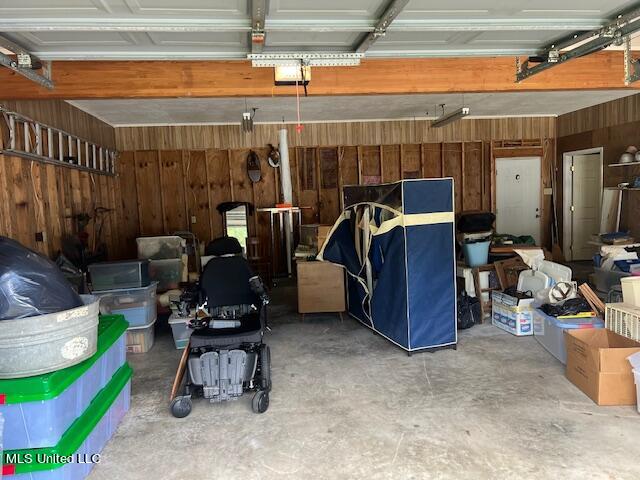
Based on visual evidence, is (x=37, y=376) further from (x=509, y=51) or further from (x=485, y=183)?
(x=485, y=183)

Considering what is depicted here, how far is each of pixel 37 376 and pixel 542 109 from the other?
27.0ft

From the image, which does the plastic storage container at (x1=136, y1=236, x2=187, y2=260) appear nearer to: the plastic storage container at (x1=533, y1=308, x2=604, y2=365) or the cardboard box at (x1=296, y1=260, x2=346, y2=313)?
the cardboard box at (x1=296, y1=260, x2=346, y2=313)

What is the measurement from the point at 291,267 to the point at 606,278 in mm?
4733

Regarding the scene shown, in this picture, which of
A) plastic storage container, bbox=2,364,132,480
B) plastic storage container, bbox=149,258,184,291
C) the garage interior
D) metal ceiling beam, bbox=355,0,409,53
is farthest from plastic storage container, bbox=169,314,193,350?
metal ceiling beam, bbox=355,0,409,53

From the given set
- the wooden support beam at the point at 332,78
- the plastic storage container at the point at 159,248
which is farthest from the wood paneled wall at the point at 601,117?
the plastic storage container at the point at 159,248

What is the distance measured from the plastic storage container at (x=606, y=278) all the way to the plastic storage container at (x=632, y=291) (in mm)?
2225

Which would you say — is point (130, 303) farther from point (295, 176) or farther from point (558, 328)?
point (295, 176)

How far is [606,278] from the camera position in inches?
224

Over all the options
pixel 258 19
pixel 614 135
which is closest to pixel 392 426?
pixel 258 19

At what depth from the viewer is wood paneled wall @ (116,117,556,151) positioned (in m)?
7.58

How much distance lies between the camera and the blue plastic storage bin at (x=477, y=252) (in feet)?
16.6

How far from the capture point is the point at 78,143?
5531 mm

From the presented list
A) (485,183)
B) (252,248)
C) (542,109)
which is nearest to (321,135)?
(252,248)

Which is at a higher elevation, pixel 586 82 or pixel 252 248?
pixel 586 82
